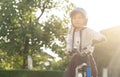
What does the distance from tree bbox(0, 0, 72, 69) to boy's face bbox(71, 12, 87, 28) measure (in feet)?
108

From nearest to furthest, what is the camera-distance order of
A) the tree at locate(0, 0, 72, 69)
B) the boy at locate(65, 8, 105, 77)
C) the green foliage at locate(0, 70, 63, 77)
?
the boy at locate(65, 8, 105, 77) → the green foliage at locate(0, 70, 63, 77) → the tree at locate(0, 0, 72, 69)

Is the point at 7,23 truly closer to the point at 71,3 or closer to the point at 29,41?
the point at 29,41

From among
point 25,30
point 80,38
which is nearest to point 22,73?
point 25,30

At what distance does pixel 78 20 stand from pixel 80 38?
242 mm

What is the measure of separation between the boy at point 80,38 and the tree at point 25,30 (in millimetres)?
32930

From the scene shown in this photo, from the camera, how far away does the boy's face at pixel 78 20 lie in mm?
5062

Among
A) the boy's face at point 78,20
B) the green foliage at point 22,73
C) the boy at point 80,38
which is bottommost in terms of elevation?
the green foliage at point 22,73

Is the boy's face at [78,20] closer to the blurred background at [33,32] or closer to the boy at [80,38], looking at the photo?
the boy at [80,38]

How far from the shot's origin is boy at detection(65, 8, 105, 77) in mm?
4996

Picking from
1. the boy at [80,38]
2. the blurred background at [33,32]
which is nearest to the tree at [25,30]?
the blurred background at [33,32]

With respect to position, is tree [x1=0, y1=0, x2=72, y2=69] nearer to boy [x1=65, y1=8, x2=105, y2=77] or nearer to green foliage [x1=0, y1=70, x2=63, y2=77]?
green foliage [x1=0, y1=70, x2=63, y2=77]

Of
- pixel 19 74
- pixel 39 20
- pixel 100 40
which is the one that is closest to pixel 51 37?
pixel 39 20

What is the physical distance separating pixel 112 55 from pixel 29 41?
32.5 ft

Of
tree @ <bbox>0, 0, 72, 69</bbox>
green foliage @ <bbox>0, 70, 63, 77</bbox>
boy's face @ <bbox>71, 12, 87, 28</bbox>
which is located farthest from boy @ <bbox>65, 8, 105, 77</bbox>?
tree @ <bbox>0, 0, 72, 69</bbox>
